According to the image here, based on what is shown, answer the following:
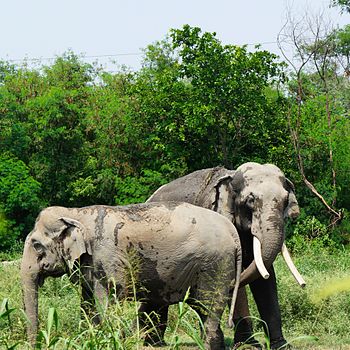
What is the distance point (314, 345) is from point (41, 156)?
1537cm

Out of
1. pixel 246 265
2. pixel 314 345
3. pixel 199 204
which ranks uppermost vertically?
pixel 199 204

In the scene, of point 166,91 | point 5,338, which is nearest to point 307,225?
point 166,91

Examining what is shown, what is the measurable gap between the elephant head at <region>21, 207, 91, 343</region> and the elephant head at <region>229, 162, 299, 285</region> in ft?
5.75

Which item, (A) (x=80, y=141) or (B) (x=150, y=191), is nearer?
(B) (x=150, y=191)

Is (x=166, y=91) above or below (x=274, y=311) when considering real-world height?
above

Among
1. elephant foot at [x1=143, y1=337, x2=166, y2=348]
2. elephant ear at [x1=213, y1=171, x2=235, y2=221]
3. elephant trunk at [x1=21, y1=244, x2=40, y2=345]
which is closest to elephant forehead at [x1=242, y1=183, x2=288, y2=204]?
elephant ear at [x1=213, y1=171, x2=235, y2=221]

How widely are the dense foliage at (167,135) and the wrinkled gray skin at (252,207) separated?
11.0m

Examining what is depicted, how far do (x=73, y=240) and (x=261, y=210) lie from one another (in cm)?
193

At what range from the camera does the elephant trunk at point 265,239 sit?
872 cm

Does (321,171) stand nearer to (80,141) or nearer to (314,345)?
(80,141)

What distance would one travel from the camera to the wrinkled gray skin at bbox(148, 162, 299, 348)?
878cm

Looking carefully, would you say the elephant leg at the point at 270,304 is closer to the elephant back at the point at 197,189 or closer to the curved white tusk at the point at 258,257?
the curved white tusk at the point at 258,257

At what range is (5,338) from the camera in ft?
16.4

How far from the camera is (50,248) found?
26.5 ft
